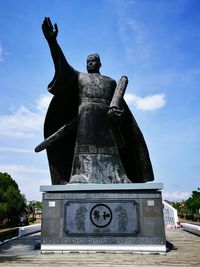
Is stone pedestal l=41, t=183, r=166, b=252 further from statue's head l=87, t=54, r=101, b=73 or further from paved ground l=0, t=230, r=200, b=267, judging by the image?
statue's head l=87, t=54, r=101, b=73

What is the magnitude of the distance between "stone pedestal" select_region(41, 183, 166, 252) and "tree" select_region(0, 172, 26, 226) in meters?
28.7

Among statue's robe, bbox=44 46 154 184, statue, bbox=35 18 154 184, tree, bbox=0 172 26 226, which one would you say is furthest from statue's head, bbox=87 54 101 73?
tree, bbox=0 172 26 226

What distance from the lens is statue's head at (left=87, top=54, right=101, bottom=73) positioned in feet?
28.7

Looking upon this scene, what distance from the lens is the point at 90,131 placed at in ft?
26.5

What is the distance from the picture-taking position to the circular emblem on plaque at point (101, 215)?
714 centimetres

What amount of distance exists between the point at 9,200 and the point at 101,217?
32.9 meters

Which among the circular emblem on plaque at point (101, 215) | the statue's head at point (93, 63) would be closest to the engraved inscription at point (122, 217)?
the circular emblem on plaque at point (101, 215)

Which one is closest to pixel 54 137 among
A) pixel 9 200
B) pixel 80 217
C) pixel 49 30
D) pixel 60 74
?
pixel 60 74

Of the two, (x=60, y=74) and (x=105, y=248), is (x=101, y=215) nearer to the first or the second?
(x=105, y=248)

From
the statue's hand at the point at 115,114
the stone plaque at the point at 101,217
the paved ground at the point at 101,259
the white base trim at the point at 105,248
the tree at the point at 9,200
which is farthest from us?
the tree at the point at 9,200

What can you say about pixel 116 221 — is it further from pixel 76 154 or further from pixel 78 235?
pixel 76 154

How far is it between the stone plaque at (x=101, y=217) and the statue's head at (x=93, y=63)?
3924 mm

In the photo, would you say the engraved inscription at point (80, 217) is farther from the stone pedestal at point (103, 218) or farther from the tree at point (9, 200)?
the tree at point (9, 200)

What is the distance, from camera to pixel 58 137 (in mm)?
8477
